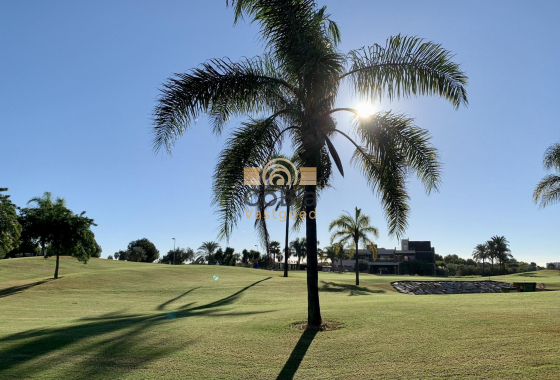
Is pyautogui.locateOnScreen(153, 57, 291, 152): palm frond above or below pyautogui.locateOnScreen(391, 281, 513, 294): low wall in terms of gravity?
above

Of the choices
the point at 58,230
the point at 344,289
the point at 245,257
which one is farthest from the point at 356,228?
the point at 245,257

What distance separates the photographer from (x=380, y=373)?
6242 millimetres

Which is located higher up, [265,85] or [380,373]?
[265,85]

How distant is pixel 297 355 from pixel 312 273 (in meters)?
2.95

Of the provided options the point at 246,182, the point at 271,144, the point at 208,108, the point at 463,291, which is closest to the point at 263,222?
the point at 246,182

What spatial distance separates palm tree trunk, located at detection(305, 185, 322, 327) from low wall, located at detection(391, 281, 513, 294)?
27.6m

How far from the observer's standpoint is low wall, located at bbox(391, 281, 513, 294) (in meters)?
36.1

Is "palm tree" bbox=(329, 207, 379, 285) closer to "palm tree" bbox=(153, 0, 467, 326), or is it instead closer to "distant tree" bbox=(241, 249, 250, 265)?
"palm tree" bbox=(153, 0, 467, 326)

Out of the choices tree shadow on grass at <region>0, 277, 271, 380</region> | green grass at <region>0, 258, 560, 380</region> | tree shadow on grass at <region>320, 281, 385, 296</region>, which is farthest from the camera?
tree shadow on grass at <region>320, 281, 385, 296</region>

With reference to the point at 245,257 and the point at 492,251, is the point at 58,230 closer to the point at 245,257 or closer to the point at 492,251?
the point at 245,257

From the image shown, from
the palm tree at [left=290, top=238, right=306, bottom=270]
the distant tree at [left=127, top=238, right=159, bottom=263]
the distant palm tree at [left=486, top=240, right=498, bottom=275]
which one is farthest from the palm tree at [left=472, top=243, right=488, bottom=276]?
the distant tree at [left=127, top=238, right=159, bottom=263]

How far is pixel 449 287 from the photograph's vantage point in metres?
38.6

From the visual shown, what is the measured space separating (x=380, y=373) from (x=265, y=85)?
307 inches

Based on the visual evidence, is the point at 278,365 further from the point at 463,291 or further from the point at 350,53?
the point at 463,291
